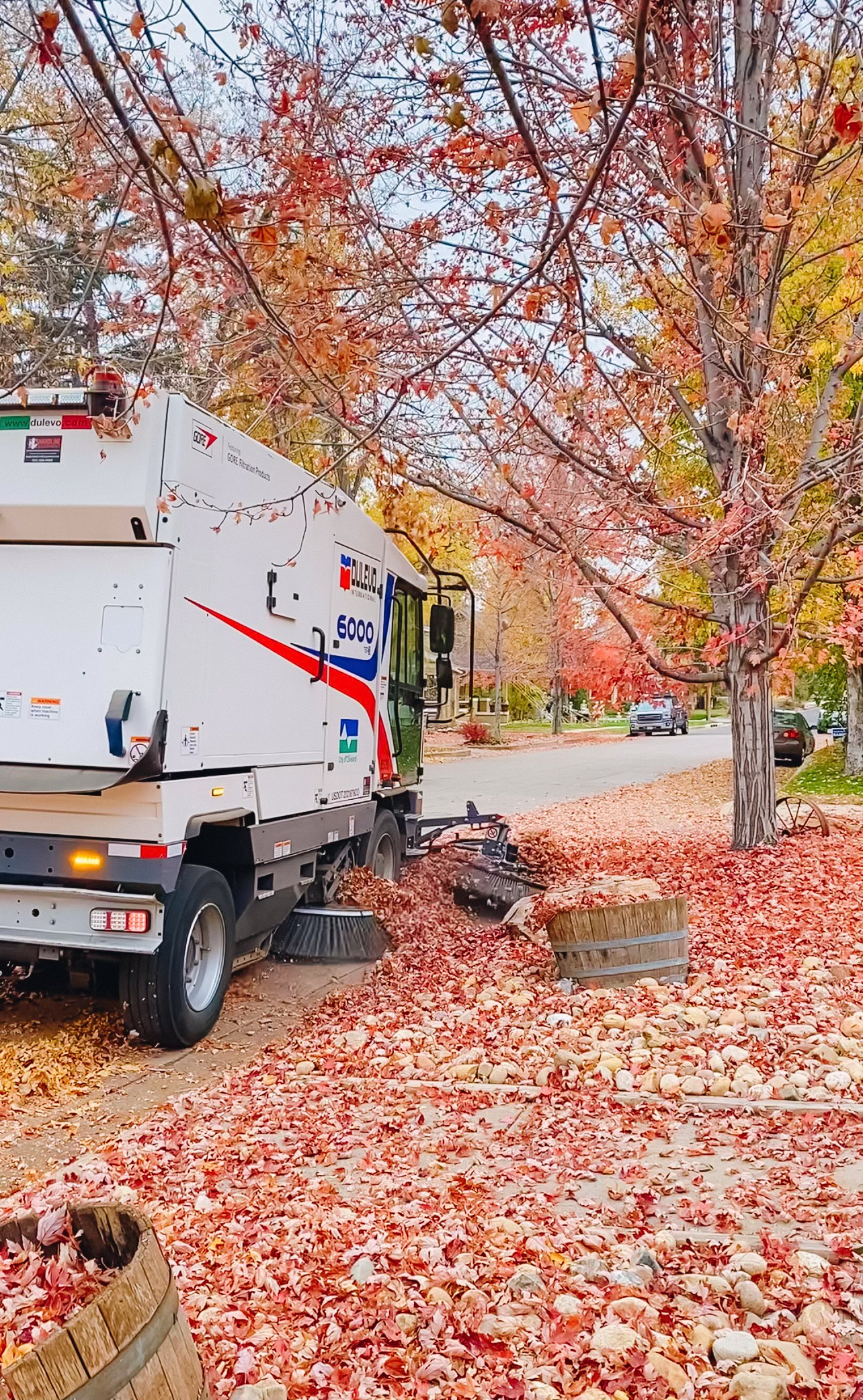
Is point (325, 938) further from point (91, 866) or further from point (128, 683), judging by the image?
point (128, 683)

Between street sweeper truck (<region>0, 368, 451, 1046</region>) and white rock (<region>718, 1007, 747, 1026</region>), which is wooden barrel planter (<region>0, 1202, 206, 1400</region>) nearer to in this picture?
street sweeper truck (<region>0, 368, 451, 1046</region>)

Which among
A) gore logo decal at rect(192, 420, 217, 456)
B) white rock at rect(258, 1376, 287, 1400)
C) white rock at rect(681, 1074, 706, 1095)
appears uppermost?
gore logo decal at rect(192, 420, 217, 456)

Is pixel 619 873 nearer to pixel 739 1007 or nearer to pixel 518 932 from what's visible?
pixel 518 932

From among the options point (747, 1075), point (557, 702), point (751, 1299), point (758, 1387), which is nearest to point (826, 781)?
point (747, 1075)

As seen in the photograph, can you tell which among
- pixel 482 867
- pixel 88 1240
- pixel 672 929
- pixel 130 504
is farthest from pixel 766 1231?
pixel 482 867

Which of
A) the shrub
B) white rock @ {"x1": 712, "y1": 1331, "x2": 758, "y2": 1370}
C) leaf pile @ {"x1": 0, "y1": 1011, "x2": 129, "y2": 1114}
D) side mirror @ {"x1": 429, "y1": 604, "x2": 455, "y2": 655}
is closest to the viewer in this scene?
white rock @ {"x1": 712, "y1": 1331, "x2": 758, "y2": 1370}

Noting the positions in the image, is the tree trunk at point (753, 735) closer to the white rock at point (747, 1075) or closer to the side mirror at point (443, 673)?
the side mirror at point (443, 673)

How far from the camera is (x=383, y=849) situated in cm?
1040

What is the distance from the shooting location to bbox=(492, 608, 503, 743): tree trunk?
3669cm

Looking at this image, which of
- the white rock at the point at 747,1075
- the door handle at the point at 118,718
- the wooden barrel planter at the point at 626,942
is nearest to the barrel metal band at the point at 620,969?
the wooden barrel planter at the point at 626,942

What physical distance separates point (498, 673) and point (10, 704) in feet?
102

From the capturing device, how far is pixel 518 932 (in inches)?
340

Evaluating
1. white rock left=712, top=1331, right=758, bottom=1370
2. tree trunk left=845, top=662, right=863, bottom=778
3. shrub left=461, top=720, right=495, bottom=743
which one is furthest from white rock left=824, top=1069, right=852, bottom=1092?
shrub left=461, top=720, right=495, bottom=743

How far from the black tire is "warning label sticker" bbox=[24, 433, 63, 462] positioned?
15.7ft
